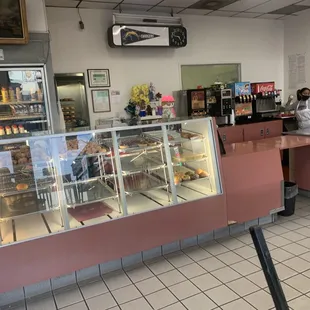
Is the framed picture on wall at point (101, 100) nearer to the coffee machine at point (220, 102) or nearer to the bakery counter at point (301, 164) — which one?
the coffee machine at point (220, 102)

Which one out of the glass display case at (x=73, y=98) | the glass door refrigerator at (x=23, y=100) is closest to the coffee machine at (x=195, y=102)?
the glass display case at (x=73, y=98)

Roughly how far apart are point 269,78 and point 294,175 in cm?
283

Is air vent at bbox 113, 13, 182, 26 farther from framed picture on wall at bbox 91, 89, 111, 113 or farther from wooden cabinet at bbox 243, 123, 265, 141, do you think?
wooden cabinet at bbox 243, 123, 265, 141

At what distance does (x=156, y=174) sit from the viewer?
3078 mm

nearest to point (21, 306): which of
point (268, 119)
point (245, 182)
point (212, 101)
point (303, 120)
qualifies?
point (245, 182)

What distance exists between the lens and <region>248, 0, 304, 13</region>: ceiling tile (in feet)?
17.0

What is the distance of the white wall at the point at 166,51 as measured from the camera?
4.82m

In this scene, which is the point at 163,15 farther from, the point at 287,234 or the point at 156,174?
the point at 287,234

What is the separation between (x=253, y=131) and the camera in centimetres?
566

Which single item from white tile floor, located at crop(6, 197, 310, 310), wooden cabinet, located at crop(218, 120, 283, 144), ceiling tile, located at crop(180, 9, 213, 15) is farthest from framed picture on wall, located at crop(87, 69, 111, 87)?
white tile floor, located at crop(6, 197, 310, 310)

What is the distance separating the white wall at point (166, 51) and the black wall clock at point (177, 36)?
1.12 feet

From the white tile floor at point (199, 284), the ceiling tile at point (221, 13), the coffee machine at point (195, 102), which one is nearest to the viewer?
the white tile floor at point (199, 284)

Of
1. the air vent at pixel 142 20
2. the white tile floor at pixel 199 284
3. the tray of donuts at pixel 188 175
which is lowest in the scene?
the white tile floor at pixel 199 284

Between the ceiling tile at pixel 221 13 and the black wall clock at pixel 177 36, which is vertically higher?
the ceiling tile at pixel 221 13
